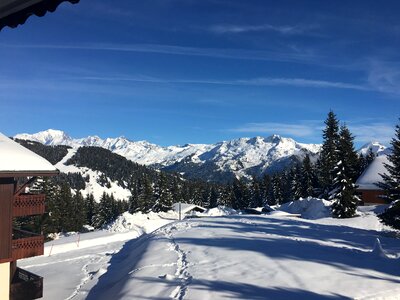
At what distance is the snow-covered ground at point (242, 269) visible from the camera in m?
12.0

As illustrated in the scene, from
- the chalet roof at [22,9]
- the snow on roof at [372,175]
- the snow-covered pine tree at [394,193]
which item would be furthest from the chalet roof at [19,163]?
the snow on roof at [372,175]

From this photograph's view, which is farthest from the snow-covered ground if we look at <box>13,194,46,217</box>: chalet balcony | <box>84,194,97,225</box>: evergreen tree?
<box>84,194,97,225</box>: evergreen tree

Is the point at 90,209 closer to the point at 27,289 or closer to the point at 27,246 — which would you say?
the point at 27,246

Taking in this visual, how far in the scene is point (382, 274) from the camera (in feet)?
43.6

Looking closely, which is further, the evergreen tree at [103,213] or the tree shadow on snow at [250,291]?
the evergreen tree at [103,213]

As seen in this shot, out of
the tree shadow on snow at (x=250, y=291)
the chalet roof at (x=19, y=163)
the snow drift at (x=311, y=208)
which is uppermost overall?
the chalet roof at (x=19, y=163)

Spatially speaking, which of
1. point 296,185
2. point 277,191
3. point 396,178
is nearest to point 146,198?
point 296,185

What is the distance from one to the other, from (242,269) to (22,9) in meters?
13.6

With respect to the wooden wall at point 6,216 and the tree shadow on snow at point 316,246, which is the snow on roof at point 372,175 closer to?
the tree shadow on snow at point 316,246

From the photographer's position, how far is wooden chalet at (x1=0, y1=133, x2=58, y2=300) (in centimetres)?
1791

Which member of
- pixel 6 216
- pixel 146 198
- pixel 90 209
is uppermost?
pixel 6 216

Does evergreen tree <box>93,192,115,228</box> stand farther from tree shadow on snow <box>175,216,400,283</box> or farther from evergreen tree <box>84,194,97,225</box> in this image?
tree shadow on snow <box>175,216,400,283</box>

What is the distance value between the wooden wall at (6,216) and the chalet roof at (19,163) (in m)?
0.98

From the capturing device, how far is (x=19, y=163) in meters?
18.0
